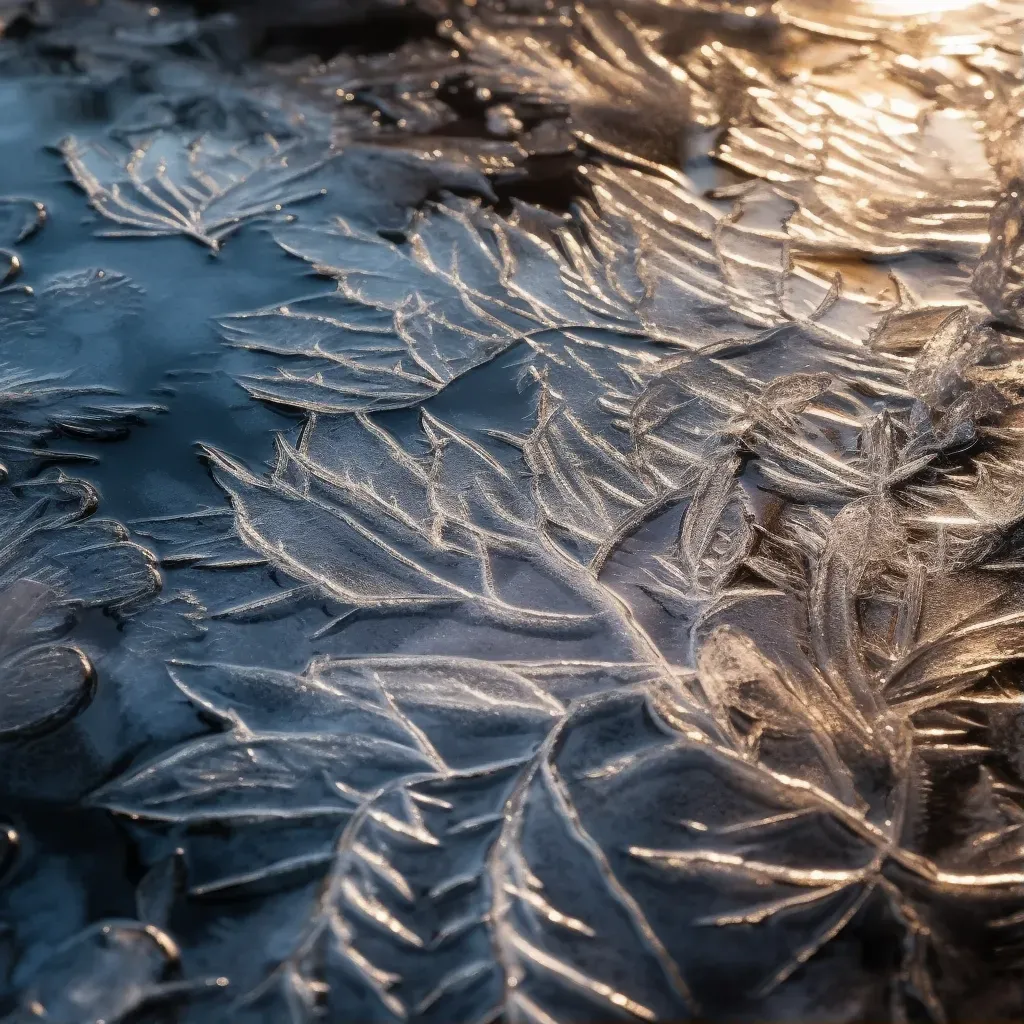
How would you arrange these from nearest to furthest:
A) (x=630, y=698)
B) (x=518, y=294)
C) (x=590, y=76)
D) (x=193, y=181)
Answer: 1. (x=630, y=698)
2. (x=518, y=294)
3. (x=193, y=181)
4. (x=590, y=76)

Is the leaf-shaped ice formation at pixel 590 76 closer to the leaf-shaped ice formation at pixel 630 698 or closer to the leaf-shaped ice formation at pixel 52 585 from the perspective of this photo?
the leaf-shaped ice formation at pixel 630 698

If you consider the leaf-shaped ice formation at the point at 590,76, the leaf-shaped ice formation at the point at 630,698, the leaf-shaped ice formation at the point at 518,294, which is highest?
the leaf-shaped ice formation at the point at 590,76

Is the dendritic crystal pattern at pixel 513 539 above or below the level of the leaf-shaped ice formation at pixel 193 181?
below

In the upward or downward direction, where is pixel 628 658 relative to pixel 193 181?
downward

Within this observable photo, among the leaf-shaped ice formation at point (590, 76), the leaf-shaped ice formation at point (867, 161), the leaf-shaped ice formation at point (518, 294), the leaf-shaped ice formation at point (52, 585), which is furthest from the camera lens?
the leaf-shaped ice formation at point (590, 76)

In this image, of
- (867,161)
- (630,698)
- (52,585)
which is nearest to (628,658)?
(630,698)

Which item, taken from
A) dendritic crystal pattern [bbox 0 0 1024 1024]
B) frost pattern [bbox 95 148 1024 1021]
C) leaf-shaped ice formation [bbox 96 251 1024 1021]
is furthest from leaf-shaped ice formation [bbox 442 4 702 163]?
leaf-shaped ice formation [bbox 96 251 1024 1021]

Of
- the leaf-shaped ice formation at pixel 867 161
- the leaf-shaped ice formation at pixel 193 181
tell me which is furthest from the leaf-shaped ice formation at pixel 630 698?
the leaf-shaped ice formation at pixel 193 181

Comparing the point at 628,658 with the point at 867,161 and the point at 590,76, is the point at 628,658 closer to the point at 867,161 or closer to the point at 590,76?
the point at 867,161

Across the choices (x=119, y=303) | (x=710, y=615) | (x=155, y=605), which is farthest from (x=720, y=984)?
(x=119, y=303)
